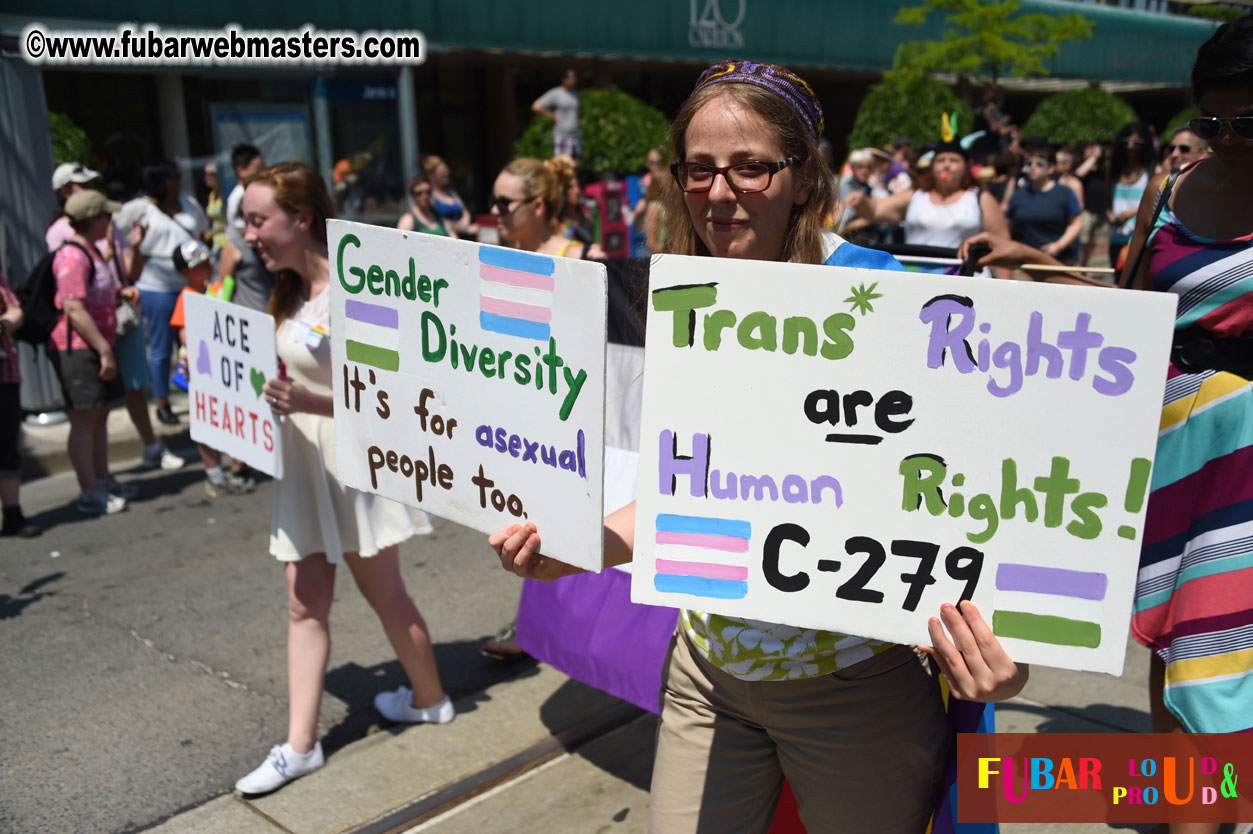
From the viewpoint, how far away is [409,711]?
3779 mm

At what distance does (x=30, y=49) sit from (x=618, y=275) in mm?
7426

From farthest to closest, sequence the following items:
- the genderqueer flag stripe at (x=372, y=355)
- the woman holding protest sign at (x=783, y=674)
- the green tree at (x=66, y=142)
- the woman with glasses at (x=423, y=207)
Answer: the woman with glasses at (x=423, y=207), the green tree at (x=66, y=142), the genderqueer flag stripe at (x=372, y=355), the woman holding protest sign at (x=783, y=674)

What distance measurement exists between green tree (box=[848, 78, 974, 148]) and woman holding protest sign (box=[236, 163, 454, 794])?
597 inches

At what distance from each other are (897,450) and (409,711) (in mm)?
2689

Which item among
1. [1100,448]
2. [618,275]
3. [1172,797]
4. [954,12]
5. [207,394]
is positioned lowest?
[1172,797]

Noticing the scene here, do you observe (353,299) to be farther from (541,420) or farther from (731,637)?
(731,637)

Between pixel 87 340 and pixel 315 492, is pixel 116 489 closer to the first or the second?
pixel 87 340

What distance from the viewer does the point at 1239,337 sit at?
2.34 metres

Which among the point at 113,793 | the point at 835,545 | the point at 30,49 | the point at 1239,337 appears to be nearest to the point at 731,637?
the point at 835,545

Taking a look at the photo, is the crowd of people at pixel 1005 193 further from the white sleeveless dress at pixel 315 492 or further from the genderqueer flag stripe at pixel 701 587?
the white sleeveless dress at pixel 315 492

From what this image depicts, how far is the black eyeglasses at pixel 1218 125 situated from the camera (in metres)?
2.25

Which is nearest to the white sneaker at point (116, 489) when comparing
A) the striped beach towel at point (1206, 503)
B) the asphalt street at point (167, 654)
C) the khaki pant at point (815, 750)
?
the asphalt street at point (167, 654)

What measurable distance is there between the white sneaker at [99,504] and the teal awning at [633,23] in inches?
195

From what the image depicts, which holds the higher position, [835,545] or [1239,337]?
[1239,337]
